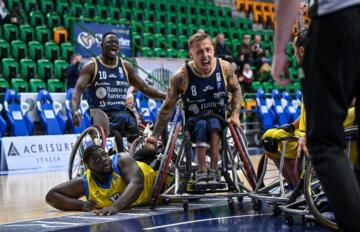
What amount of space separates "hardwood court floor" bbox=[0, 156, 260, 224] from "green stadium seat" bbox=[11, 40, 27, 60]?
157 inches

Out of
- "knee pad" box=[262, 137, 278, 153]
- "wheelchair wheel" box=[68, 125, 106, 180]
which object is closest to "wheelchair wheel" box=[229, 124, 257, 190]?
"knee pad" box=[262, 137, 278, 153]

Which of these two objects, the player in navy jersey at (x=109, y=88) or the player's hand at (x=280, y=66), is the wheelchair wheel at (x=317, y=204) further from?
the player in navy jersey at (x=109, y=88)

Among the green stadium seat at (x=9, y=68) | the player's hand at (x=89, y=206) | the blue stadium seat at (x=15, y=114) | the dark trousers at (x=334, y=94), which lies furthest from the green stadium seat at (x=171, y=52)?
the dark trousers at (x=334, y=94)

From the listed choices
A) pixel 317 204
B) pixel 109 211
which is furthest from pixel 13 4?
pixel 317 204

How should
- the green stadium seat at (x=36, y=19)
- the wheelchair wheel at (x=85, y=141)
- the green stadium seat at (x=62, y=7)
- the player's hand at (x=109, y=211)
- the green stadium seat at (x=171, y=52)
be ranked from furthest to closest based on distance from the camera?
1. the green stadium seat at (x=171, y=52)
2. the green stadium seat at (x=62, y=7)
3. the green stadium seat at (x=36, y=19)
4. the wheelchair wheel at (x=85, y=141)
5. the player's hand at (x=109, y=211)

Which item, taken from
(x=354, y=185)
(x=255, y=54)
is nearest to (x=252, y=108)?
(x=255, y=54)

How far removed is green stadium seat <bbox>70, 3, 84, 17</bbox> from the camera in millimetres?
16280

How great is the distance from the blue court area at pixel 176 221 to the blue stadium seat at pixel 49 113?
22.7ft

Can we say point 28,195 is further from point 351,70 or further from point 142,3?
point 142,3

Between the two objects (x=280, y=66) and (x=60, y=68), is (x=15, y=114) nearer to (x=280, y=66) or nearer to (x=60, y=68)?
(x=60, y=68)

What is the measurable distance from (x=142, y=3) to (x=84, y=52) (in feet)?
12.1

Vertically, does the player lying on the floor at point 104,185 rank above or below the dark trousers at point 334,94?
below

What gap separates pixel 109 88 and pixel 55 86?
21.5 ft

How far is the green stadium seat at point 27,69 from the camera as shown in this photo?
1353cm
